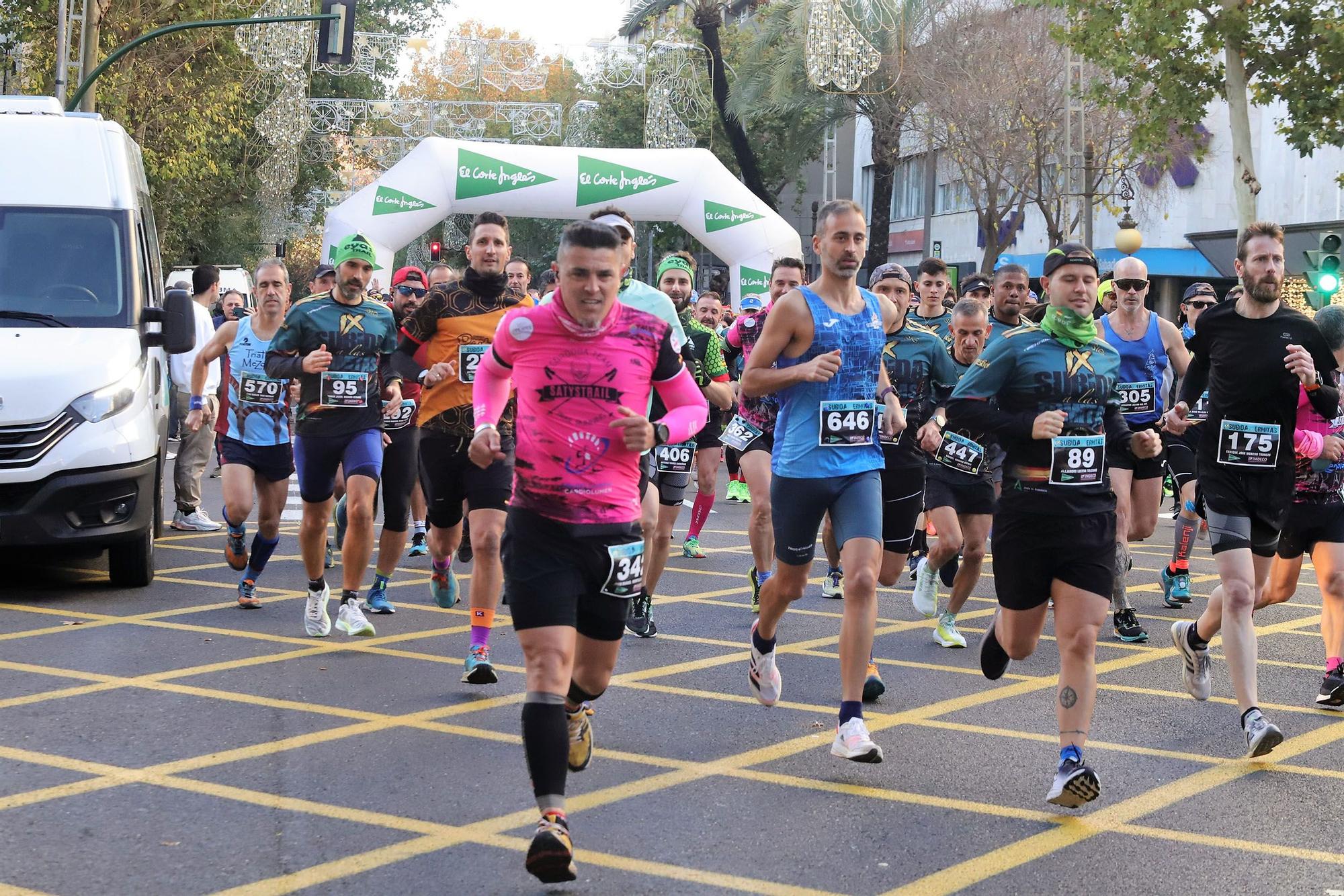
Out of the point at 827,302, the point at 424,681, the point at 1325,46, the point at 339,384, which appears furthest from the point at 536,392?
the point at 1325,46

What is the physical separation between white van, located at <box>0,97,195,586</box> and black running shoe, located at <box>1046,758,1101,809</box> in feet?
20.7

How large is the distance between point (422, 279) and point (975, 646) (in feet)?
23.3

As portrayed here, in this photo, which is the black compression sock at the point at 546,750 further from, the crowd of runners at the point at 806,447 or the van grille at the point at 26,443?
the van grille at the point at 26,443

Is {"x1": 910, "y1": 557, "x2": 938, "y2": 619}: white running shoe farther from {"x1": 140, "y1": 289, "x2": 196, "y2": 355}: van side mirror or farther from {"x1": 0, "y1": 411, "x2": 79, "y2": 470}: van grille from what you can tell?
{"x1": 0, "y1": 411, "x2": 79, "y2": 470}: van grille

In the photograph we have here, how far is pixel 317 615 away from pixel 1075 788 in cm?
473

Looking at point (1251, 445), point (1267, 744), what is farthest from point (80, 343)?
point (1267, 744)

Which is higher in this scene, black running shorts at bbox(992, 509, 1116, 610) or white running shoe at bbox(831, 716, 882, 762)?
black running shorts at bbox(992, 509, 1116, 610)

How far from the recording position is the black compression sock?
474 cm

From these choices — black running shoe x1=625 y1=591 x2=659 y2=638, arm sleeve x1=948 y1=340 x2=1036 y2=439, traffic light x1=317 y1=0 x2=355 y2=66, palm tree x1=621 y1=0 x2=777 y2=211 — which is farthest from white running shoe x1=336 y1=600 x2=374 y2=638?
palm tree x1=621 y1=0 x2=777 y2=211

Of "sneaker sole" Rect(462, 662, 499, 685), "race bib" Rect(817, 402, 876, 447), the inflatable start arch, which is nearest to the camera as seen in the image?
"race bib" Rect(817, 402, 876, 447)

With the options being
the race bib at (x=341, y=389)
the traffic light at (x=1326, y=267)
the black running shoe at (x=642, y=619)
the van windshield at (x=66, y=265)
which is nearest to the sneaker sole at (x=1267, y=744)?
the black running shoe at (x=642, y=619)

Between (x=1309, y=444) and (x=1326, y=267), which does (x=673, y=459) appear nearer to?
(x=1309, y=444)

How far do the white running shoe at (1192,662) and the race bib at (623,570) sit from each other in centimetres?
315

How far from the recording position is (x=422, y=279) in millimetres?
14555
